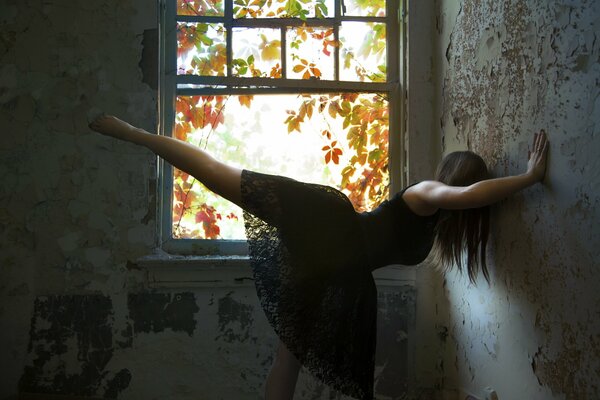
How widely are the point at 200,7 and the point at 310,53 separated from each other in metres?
0.57

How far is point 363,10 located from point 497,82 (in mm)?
1017

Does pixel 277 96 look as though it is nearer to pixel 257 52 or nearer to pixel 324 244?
pixel 257 52

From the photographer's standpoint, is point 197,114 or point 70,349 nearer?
point 70,349

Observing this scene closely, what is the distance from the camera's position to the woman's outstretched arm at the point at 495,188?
143 cm

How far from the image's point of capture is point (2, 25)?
7.76 feet

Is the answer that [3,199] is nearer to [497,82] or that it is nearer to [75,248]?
[75,248]

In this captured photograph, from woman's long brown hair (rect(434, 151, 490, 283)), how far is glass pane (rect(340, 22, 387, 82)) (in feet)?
2.95

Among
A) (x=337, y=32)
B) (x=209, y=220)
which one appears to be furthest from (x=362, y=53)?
(x=209, y=220)

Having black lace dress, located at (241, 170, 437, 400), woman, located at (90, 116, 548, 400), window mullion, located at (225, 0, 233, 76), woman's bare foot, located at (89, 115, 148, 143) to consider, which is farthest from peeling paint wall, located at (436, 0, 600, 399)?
woman's bare foot, located at (89, 115, 148, 143)

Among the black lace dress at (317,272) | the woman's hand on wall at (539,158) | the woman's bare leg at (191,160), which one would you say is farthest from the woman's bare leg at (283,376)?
the woman's hand on wall at (539,158)

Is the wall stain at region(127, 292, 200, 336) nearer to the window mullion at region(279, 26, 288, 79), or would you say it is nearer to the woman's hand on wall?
the window mullion at region(279, 26, 288, 79)

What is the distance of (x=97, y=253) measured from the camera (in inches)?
92.5

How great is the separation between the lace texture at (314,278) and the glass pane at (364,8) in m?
1.17

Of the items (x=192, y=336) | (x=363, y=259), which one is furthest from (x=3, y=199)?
(x=363, y=259)
